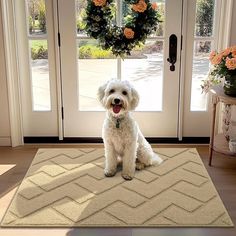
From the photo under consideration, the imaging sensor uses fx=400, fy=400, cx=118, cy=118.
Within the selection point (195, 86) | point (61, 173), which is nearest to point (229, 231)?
point (61, 173)

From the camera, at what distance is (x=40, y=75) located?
149 inches

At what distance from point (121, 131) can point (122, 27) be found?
3.22 ft

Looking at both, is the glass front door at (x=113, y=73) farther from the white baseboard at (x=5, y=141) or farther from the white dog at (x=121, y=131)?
the white dog at (x=121, y=131)

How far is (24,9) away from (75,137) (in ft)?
4.26

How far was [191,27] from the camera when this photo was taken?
3.63 metres

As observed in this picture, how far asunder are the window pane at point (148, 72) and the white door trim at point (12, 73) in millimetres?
1012

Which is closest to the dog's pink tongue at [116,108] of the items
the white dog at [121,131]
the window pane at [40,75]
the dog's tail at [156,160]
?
the white dog at [121,131]

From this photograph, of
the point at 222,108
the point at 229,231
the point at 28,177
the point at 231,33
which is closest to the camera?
the point at 229,231

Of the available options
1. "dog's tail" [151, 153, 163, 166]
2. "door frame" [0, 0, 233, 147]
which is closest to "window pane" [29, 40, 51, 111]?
"door frame" [0, 0, 233, 147]

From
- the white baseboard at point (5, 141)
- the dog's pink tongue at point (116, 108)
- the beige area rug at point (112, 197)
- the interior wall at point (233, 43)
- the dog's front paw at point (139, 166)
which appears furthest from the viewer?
the white baseboard at point (5, 141)

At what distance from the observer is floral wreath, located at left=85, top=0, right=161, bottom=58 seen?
3359 millimetres

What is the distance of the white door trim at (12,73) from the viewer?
3.55 meters

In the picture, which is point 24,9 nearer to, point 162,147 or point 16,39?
point 16,39

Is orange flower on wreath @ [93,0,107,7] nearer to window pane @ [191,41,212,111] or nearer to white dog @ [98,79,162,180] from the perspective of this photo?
white dog @ [98,79,162,180]
